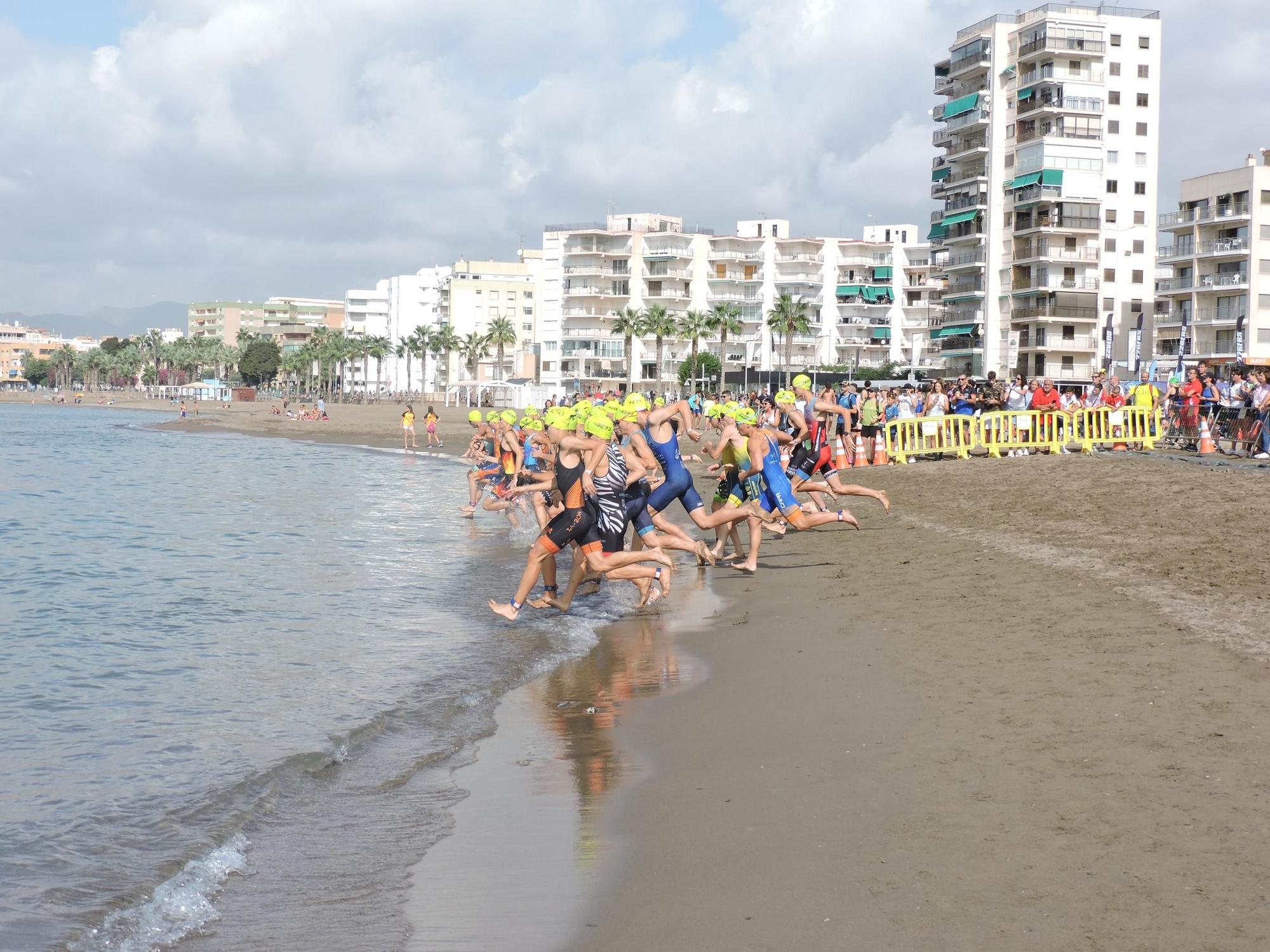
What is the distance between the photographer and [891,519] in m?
16.2

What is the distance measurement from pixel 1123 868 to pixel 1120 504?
11.0 meters

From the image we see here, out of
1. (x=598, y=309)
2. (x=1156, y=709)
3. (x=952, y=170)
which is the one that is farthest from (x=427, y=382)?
(x=1156, y=709)

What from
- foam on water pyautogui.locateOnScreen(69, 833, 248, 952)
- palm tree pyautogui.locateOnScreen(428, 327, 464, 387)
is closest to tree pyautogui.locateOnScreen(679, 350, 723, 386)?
palm tree pyautogui.locateOnScreen(428, 327, 464, 387)

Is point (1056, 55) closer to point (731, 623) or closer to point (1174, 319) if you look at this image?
point (1174, 319)

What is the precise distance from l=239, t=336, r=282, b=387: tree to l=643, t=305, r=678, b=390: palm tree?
75.7 metres

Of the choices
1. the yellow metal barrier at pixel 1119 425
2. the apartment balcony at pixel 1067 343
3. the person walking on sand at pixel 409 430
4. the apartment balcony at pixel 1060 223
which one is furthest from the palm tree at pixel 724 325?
the yellow metal barrier at pixel 1119 425

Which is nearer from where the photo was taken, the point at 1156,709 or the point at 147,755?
the point at 1156,709

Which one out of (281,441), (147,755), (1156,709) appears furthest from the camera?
(281,441)

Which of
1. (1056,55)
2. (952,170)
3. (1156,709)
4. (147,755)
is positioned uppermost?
(1056,55)

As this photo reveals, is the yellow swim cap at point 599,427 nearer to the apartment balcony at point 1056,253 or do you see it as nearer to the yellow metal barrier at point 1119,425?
the yellow metal barrier at point 1119,425

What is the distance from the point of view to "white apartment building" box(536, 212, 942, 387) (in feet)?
354

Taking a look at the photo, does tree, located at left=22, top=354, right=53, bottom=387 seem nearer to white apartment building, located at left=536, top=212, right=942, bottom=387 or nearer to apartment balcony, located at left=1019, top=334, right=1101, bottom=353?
white apartment building, located at left=536, top=212, right=942, bottom=387

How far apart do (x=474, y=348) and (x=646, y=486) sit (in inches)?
4616

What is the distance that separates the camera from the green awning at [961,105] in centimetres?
7312
